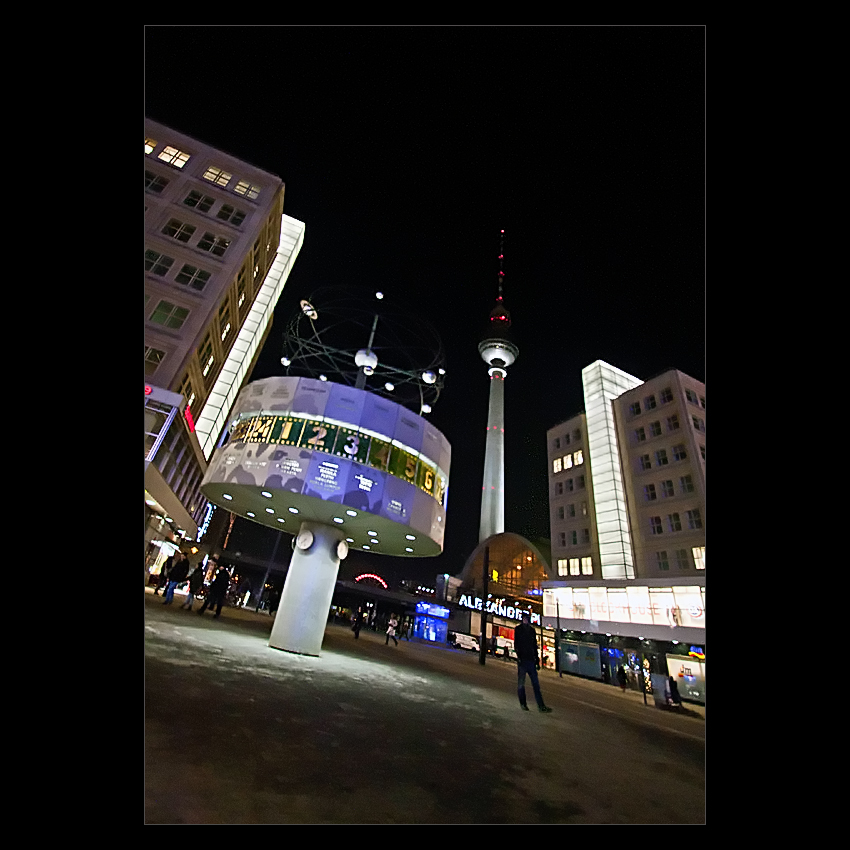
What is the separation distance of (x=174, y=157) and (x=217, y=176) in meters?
3.24

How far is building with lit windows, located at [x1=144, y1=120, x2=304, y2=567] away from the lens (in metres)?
26.5

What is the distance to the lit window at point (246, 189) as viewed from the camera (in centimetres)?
3397

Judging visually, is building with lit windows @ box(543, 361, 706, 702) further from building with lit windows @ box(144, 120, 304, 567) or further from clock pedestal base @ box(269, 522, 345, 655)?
building with lit windows @ box(144, 120, 304, 567)

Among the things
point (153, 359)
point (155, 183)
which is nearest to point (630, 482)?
point (153, 359)

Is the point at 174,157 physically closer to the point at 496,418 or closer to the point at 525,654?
the point at 525,654

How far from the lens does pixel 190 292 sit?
28.4 m

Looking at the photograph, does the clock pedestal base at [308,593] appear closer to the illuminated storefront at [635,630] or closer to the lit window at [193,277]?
the lit window at [193,277]

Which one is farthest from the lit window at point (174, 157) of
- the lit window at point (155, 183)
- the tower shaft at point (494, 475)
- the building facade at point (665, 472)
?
the tower shaft at point (494, 475)

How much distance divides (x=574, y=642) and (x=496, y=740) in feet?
134

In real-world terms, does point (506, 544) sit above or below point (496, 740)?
above
